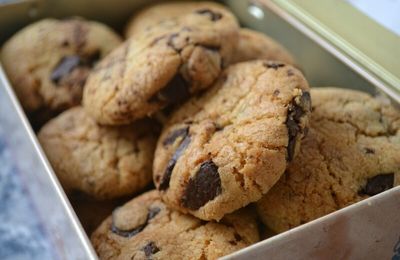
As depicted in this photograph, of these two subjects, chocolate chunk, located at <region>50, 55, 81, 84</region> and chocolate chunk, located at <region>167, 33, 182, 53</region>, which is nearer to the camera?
chocolate chunk, located at <region>167, 33, 182, 53</region>

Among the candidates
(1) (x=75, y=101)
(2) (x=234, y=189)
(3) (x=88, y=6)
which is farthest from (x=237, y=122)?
(3) (x=88, y=6)

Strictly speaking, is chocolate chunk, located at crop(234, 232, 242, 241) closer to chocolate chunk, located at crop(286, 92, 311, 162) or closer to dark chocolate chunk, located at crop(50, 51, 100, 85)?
chocolate chunk, located at crop(286, 92, 311, 162)

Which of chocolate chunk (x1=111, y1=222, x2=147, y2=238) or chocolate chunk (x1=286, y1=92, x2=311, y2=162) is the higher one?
chocolate chunk (x1=286, y1=92, x2=311, y2=162)

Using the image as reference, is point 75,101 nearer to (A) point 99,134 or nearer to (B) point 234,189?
(A) point 99,134

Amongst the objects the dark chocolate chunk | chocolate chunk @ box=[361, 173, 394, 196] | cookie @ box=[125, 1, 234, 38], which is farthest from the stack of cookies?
cookie @ box=[125, 1, 234, 38]

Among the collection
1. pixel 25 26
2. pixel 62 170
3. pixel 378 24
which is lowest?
pixel 62 170

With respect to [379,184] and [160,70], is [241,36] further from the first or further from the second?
[379,184]

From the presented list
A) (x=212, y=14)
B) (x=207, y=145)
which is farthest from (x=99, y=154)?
(x=212, y=14)

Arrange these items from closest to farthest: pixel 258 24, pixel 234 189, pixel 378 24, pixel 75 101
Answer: pixel 234 189
pixel 378 24
pixel 75 101
pixel 258 24
